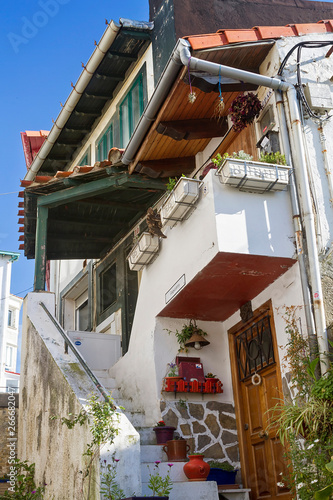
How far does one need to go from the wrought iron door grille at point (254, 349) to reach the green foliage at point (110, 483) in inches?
103

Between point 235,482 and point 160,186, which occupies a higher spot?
point 160,186

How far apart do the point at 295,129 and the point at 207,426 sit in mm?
4131

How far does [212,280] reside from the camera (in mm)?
7746

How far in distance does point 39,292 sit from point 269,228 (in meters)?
4.31

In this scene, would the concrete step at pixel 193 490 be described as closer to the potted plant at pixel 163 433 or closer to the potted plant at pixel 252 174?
the potted plant at pixel 163 433

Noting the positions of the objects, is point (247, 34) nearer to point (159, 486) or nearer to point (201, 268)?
point (201, 268)

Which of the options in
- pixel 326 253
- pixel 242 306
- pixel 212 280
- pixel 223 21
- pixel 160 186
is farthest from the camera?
pixel 223 21

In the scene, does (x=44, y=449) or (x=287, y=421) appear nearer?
(x=287, y=421)

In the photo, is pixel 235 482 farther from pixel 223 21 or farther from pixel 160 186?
pixel 223 21

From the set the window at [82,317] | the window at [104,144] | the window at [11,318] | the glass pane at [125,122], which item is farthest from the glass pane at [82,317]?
the window at [11,318]

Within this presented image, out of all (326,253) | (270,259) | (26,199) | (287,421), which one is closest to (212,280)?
(270,259)

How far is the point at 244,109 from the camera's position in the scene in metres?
8.32

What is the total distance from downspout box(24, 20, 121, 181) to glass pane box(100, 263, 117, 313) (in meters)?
3.33

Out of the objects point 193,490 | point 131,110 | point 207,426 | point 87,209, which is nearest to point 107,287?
point 87,209
